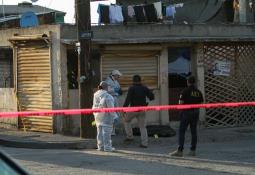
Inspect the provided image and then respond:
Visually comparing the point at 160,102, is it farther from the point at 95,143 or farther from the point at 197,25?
the point at 95,143

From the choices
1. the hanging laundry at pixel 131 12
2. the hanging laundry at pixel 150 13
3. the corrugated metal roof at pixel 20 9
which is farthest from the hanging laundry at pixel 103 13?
the corrugated metal roof at pixel 20 9

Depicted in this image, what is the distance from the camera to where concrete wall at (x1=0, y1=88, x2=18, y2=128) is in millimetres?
18511

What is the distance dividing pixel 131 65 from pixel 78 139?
309 cm

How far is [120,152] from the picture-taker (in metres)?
13.3

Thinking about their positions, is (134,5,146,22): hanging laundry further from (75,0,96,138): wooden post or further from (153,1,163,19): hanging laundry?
(75,0,96,138): wooden post

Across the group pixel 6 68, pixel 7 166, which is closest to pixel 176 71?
pixel 6 68

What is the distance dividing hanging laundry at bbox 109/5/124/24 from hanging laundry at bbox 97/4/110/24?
10 cm

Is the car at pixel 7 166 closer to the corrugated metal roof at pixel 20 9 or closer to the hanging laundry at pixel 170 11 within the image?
the hanging laundry at pixel 170 11

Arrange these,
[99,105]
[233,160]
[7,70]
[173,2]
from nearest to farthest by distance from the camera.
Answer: [233,160], [99,105], [7,70], [173,2]

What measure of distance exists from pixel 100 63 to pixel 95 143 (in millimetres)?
3177

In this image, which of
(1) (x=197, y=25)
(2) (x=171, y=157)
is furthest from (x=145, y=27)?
(2) (x=171, y=157)

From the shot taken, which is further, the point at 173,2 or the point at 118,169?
the point at 173,2

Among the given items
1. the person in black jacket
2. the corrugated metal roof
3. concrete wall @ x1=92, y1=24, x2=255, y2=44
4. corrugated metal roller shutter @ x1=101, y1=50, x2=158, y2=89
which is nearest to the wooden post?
concrete wall @ x1=92, y1=24, x2=255, y2=44

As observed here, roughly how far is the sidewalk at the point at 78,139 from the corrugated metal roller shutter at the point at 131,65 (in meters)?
1.77
